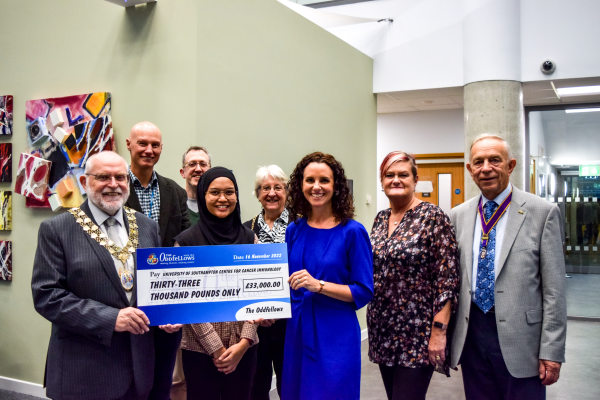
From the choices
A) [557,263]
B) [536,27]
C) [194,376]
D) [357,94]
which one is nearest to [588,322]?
[536,27]

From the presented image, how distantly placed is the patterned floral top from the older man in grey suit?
0.32ft

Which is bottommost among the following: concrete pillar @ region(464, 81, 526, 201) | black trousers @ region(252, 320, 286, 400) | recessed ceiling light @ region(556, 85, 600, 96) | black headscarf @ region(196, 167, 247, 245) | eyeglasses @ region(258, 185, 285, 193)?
black trousers @ region(252, 320, 286, 400)

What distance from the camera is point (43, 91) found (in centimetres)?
432

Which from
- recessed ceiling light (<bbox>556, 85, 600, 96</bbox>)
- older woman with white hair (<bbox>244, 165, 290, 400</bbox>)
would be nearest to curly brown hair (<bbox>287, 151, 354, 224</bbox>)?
older woman with white hair (<bbox>244, 165, 290, 400</bbox>)

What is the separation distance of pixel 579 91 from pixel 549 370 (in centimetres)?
591

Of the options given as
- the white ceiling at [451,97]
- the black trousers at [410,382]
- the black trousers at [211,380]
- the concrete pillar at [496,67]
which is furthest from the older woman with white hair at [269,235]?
the white ceiling at [451,97]

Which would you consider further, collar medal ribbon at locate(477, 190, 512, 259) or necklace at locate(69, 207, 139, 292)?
collar medal ribbon at locate(477, 190, 512, 259)

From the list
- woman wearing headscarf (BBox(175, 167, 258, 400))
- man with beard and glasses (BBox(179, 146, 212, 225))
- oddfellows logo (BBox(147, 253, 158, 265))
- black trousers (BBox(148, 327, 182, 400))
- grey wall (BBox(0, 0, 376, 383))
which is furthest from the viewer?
grey wall (BBox(0, 0, 376, 383))

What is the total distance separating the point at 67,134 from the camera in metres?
4.12

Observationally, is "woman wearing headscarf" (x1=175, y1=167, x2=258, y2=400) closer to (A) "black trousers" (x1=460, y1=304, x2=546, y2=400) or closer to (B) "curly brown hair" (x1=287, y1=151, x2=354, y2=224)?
(B) "curly brown hair" (x1=287, y1=151, x2=354, y2=224)

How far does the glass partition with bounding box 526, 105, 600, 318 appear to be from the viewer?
7715 millimetres

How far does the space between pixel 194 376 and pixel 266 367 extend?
711mm

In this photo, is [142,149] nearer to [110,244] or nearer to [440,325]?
[110,244]

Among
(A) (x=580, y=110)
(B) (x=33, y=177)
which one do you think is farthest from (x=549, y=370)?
(A) (x=580, y=110)
